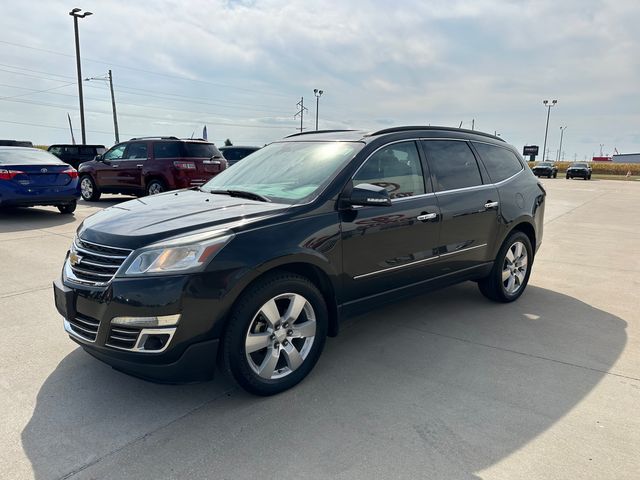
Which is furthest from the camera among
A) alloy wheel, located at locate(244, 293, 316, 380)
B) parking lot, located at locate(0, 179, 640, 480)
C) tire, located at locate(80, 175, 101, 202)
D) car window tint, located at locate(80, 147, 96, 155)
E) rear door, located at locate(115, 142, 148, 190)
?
car window tint, located at locate(80, 147, 96, 155)

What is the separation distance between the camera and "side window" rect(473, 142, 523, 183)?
470 centimetres

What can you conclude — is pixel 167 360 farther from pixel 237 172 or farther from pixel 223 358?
pixel 237 172

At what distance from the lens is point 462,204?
4.21 meters

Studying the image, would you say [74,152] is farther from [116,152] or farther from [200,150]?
→ [200,150]

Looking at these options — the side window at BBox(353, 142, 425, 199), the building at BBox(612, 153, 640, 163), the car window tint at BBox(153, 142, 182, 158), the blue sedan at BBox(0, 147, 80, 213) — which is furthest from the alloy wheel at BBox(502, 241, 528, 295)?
the building at BBox(612, 153, 640, 163)

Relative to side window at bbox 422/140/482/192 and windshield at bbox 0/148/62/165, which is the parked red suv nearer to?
windshield at bbox 0/148/62/165

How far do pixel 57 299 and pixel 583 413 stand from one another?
342 centimetres

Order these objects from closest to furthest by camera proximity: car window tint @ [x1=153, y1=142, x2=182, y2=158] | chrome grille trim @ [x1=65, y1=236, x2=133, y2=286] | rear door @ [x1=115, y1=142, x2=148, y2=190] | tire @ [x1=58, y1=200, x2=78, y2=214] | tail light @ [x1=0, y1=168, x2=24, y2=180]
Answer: chrome grille trim @ [x1=65, y1=236, x2=133, y2=286] → tail light @ [x1=0, y1=168, x2=24, y2=180] → tire @ [x1=58, y1=200, x2=78, y2=214] → car window tint @ [x1=153, y1=142, x2=182, y2=158] → rear door @ [x1=115, y1=142, x2=148, y2=190]

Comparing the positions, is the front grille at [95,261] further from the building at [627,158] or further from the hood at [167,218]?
the building at [627,158]

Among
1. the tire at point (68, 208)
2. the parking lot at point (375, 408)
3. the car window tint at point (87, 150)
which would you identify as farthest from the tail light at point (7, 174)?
the car window tint at point (87, 150)

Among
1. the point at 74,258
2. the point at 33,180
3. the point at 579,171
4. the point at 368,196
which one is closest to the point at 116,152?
the point at 33,180

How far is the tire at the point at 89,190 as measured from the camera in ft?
45.3

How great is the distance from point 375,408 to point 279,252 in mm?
1133

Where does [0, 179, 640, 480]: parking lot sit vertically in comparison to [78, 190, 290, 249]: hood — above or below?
below
